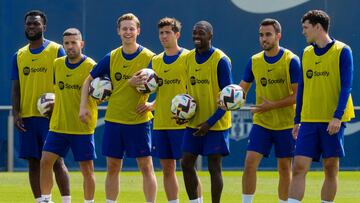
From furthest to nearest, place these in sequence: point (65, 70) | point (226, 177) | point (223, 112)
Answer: point (226, 177) < point (65, 70) < point (223, 112)

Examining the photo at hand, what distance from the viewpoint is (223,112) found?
1283cm

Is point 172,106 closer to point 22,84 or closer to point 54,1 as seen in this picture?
point 22,84

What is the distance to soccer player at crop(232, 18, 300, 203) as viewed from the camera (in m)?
13.4

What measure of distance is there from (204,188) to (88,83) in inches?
231

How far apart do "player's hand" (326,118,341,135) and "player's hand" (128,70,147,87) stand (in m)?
2.22

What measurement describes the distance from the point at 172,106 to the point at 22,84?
2.19 m

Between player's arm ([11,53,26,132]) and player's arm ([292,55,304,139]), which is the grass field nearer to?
player's arm ([11,53,26,132])

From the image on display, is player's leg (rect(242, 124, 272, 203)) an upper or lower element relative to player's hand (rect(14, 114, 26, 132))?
lower

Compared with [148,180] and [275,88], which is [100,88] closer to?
[148,180]

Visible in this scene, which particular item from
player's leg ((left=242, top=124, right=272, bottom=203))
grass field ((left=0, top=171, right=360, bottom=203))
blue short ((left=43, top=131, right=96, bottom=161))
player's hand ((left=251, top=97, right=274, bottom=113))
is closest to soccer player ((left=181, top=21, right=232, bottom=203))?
player's hand ((left=251, top=97, right=274, bottom=113))

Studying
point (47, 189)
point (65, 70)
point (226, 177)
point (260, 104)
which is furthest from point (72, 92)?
point (226, 177)

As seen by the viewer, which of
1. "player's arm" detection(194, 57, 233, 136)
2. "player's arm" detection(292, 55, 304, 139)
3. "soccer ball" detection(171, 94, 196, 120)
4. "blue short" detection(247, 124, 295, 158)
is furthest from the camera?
"blue short" detection(247, 124, 295, 158)

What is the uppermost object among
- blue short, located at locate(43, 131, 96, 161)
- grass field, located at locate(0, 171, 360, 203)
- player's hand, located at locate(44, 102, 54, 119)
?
player's hand, located at locate(44, 102, 54, 119)

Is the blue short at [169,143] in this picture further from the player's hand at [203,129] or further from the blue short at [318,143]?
the blue short at [318,143]
